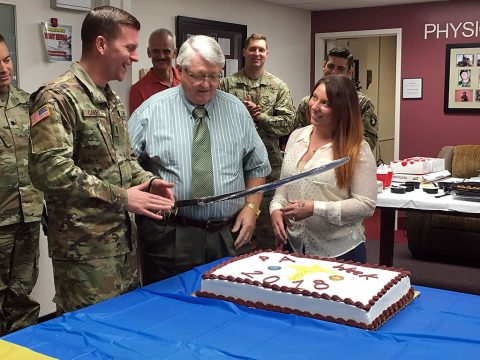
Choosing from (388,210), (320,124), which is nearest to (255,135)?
(320,124)

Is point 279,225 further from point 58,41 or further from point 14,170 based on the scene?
point 58,41

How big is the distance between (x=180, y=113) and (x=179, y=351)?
1096mm

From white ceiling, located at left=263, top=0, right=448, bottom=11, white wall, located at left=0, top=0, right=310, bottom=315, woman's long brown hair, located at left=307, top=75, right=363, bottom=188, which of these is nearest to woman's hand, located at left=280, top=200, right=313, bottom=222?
woman's long brown hair, located at left=307, top=75, right=363, bottom=188

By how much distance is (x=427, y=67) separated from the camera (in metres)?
6.48

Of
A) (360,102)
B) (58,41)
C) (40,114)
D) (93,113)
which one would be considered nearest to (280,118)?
(360,102)

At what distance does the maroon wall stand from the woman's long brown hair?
14.6 feet

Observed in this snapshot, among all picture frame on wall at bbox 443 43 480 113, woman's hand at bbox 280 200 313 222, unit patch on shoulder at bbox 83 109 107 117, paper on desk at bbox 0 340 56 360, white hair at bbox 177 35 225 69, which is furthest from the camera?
picture frame on wall at bbox 443 43 480 113

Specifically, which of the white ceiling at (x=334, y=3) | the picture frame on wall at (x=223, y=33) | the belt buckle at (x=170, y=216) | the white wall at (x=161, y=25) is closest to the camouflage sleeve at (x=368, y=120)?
the white wall at (x=161, y=25)

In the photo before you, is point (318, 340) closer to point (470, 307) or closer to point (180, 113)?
point (470, 307)

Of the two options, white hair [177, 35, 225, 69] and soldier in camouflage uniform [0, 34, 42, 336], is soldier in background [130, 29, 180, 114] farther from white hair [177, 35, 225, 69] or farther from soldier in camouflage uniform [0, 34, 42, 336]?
white hair [177, 35, 225, 69]

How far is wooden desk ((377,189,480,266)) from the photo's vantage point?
10.9ft

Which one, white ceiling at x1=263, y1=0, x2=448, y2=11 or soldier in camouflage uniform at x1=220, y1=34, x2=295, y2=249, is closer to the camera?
soldier in camouflage uniform at x1=220, y1=34, x2=295, y2=249

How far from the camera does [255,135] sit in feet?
7.90

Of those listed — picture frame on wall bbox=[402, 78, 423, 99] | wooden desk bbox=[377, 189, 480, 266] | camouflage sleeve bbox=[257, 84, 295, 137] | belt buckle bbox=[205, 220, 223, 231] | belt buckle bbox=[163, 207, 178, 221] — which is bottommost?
wooden desk bbox=[377, 189, 480, 266]
